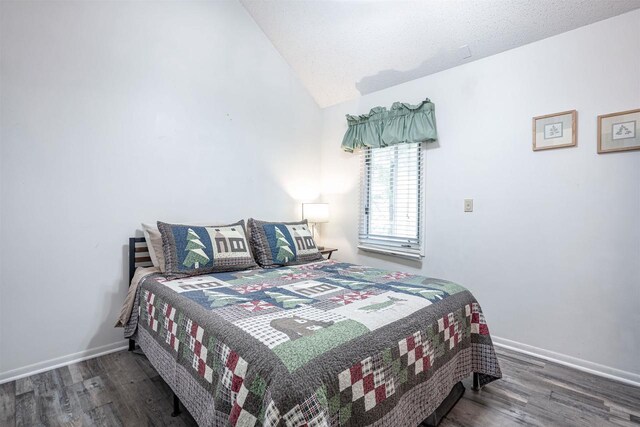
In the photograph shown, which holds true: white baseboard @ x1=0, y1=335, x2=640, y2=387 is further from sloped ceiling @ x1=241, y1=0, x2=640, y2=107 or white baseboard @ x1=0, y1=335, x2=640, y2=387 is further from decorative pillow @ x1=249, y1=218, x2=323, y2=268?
sloped ceiling @ x1=241, y1=0, x2=640, y2=107

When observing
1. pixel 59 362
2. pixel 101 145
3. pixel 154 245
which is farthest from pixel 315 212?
pixel 59 362

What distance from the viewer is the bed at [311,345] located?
1.00m

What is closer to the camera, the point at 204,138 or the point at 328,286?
the point at 328,286

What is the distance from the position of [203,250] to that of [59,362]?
46.8 inches

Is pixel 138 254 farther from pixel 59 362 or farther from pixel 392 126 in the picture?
pixel 392 126

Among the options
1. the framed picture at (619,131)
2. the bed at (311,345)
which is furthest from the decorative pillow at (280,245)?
the framed picture at (619,131)

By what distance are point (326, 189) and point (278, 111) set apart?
Answer: 105 centimetres

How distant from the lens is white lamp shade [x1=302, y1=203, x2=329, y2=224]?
136 inches

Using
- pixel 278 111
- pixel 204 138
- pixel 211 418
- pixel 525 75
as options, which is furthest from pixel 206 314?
pixel 525 75

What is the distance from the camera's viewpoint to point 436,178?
9.26 ft

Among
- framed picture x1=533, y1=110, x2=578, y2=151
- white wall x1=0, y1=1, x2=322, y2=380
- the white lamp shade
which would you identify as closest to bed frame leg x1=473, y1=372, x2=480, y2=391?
framed picture x1=533, y1=110, x2=578, y2=151

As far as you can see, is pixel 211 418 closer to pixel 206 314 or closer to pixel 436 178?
pixel 206 314

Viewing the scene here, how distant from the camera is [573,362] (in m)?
2.15

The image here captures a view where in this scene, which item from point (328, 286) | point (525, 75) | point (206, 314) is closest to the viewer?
point (206, 314)
